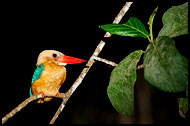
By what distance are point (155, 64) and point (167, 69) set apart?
0.17 ft

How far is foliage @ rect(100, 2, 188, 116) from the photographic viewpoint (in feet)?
2.22

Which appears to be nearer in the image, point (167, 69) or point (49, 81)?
point (167, 69)

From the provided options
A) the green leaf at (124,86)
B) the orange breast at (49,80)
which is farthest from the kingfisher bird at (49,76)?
the green leaf at (124,86)

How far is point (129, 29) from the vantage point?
88cm

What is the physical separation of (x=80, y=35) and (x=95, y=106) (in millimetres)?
4303

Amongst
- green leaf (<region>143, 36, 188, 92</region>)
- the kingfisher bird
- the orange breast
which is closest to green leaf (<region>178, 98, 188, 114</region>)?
green leaf (<region>143, 36, 188, 92</region>)

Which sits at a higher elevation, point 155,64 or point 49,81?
point 155,64

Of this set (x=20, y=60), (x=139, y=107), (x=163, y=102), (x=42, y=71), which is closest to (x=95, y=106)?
(x=139, y=107)

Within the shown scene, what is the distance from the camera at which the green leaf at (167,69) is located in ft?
2.19

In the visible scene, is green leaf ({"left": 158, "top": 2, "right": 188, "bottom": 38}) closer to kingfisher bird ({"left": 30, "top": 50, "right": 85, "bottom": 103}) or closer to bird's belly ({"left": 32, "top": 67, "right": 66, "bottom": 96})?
kingfisher bird ({"left": 30, "top": 50, "right": 85, "bottom": 103})

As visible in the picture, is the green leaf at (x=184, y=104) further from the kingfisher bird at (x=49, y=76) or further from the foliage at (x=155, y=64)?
the kingfisher bird at (x=49, y=76)

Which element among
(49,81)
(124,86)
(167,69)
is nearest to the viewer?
(167,69)

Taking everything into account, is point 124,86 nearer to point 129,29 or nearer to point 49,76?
point 129,29

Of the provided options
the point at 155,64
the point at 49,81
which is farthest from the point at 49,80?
the point at 155,64
